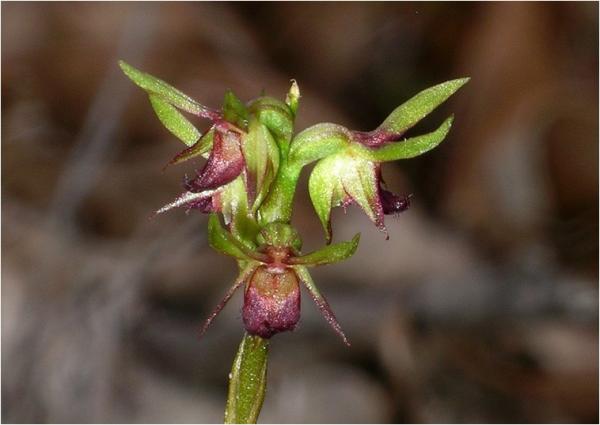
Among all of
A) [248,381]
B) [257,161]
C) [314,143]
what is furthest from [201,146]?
[248,381]

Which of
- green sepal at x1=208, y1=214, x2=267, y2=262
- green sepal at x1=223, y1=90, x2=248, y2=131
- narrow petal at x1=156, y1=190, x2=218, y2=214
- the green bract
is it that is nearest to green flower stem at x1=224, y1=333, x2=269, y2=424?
the green bract

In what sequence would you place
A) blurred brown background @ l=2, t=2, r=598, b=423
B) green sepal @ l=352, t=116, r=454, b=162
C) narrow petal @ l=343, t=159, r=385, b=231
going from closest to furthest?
green sepal @ l=352, t=116, r=454, b=162
narrow petal @ l=343, t=159, r=385, b=231
blurred brown background @ l=2, t=2, r=598, b=423

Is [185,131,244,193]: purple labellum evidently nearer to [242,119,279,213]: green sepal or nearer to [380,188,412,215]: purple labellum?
[242,119,279,213]: green sepal

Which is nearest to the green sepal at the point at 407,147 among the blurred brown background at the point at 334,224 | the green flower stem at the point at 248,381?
the green flower stem at the point at 248,381

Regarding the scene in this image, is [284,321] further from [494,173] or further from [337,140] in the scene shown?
[494,173]

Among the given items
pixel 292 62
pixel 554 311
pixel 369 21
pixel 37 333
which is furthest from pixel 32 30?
pixel 554 311

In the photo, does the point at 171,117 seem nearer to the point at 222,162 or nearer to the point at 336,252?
the point at 222,162
